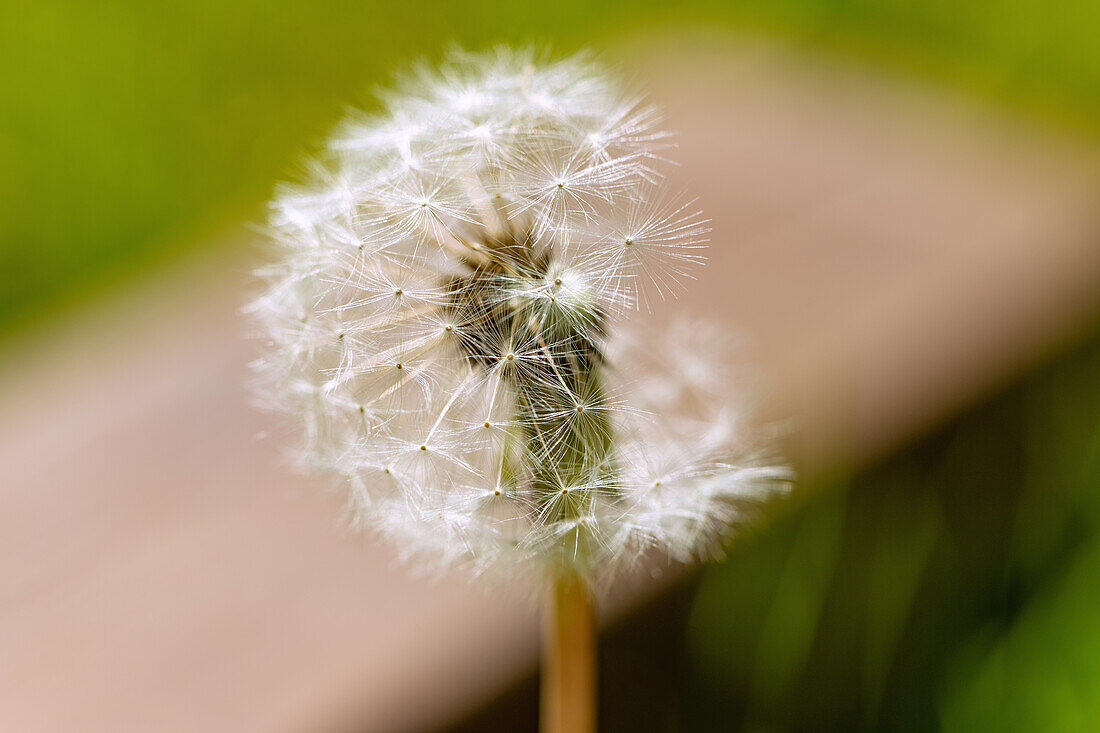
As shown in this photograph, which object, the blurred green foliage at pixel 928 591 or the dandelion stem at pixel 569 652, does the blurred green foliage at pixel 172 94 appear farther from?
the dandelion stem at pixel 569 652

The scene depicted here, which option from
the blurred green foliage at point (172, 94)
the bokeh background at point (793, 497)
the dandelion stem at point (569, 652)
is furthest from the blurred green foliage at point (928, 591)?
the blurred green foliage at point (172, 94)

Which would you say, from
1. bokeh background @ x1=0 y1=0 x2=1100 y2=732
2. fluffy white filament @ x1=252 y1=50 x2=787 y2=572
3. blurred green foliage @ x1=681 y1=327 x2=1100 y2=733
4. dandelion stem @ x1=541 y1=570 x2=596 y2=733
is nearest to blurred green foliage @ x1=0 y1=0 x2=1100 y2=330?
bokeh background @ x1=0 y1=0 x2=1100 y2=732

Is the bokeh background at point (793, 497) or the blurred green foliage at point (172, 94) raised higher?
the blurred green foliage at point (172, 94)

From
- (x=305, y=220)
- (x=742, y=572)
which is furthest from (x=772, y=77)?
(x=305, y=220)

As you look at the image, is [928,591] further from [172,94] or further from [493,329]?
[172,94]

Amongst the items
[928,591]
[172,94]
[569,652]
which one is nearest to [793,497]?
[928,591]

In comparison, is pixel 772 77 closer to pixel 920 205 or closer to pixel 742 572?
pixel 920 205

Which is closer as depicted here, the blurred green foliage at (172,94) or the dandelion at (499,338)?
the dandelion at (499,338)

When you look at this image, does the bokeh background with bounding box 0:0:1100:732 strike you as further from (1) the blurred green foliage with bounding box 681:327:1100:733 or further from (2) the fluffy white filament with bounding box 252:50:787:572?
(2) the fluffy white filament with bounding box 252:50:787:572

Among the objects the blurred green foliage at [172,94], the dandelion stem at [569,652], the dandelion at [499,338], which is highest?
the blurred green foliage at [172,94]
